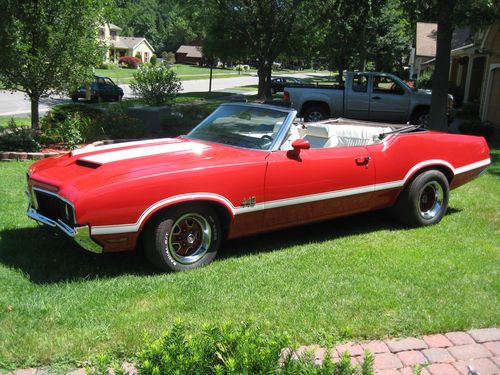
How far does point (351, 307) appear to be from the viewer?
3.92m

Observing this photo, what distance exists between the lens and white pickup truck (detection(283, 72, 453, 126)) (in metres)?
15.7

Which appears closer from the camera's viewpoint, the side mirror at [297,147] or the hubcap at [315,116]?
the side mirror at [297,147]

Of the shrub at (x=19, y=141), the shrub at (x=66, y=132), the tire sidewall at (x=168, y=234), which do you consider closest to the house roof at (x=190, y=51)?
the shrub at (x=66, y=132)

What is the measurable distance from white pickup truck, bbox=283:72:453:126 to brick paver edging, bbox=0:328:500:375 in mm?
12552

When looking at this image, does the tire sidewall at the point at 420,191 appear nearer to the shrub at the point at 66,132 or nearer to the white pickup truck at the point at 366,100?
the shrub at the point at 66,132

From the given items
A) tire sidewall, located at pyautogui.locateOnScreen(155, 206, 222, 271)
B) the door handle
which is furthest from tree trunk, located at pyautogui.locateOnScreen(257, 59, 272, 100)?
tire sidewall, located at pyautogui.locateOnScreen(155, 206, 222, 271)

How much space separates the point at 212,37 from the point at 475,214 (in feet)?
74.5

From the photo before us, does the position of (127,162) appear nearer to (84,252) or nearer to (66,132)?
(84,252)

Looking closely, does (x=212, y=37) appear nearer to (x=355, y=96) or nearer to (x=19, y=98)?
(x=19, y=98)

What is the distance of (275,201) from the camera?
4.84 meters

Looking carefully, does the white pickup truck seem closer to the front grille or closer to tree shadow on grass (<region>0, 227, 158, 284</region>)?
tree shadow on grass (<region>0, 227, 158, 284</region>)

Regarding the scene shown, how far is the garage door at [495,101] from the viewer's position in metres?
17.8

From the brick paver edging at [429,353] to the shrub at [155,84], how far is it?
13722 mm

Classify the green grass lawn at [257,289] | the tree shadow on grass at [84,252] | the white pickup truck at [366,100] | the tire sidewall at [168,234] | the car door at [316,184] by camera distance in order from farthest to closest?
the white pickup truck at [366,100], the car door at [316,184], the tree shadow on grass at [84,252], the tire sidewall at [168,234], the green grass lawn at [257,289]
